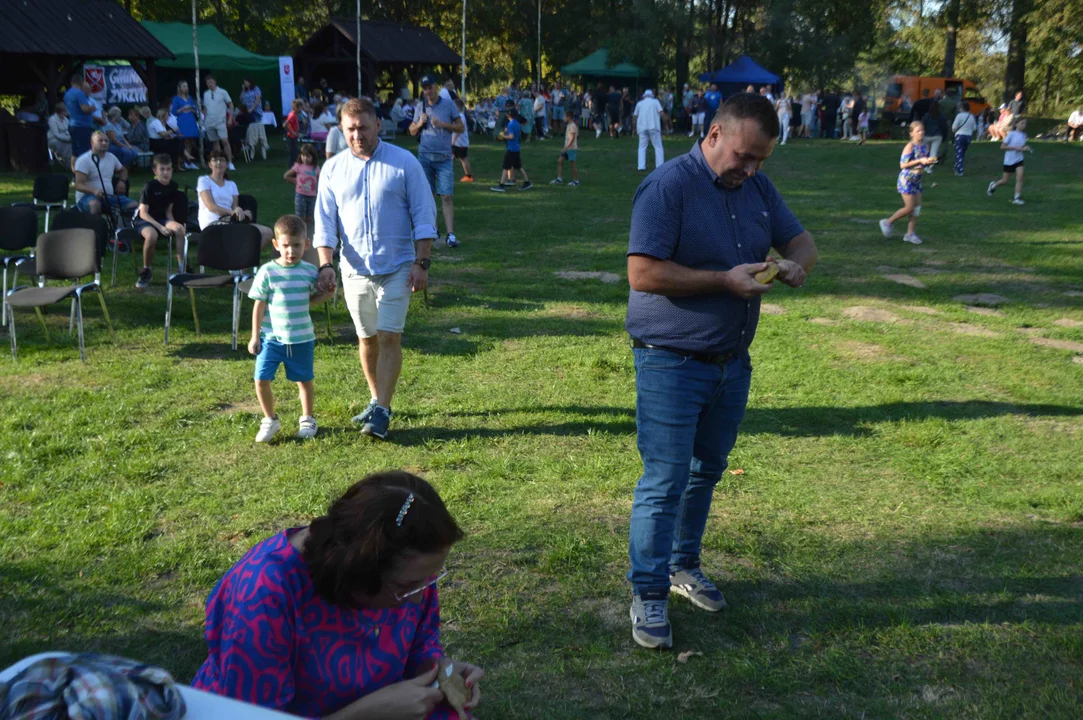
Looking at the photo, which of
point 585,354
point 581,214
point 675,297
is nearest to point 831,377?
point 585,354

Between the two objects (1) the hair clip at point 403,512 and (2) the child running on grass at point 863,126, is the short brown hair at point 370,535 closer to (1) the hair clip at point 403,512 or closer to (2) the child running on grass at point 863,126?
(1) the hair clip at point 403,512

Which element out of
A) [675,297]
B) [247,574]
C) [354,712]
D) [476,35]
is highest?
[476,35]

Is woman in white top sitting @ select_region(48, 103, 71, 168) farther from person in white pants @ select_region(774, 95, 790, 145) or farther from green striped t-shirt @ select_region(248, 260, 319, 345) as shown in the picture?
person in white pants @ select_region(774, 95, 790, 145)

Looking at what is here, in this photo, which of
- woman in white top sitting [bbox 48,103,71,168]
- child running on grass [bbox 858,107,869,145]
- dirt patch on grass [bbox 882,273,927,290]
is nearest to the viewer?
dirt patch on grass [bbox 882,273,927,290]

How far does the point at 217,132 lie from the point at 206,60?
5514 mm

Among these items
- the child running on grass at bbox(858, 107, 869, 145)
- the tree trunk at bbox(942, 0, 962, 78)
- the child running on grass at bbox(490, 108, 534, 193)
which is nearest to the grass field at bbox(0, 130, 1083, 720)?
the child running on grass at bbox(490, 108, 534, 193)

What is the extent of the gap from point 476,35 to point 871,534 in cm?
5151

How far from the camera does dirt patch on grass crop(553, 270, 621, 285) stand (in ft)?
33.9

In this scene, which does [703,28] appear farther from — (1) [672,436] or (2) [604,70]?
(1) [672,436]

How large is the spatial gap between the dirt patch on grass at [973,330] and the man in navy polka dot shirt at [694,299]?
5305mm

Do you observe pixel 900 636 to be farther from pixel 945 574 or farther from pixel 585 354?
pixel 585 354

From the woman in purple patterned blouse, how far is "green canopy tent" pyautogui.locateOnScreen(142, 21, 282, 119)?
84.5 ft

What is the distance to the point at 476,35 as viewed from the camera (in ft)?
172

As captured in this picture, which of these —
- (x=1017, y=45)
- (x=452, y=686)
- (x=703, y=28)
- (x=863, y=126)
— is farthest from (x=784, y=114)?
(x=452, y=686)
